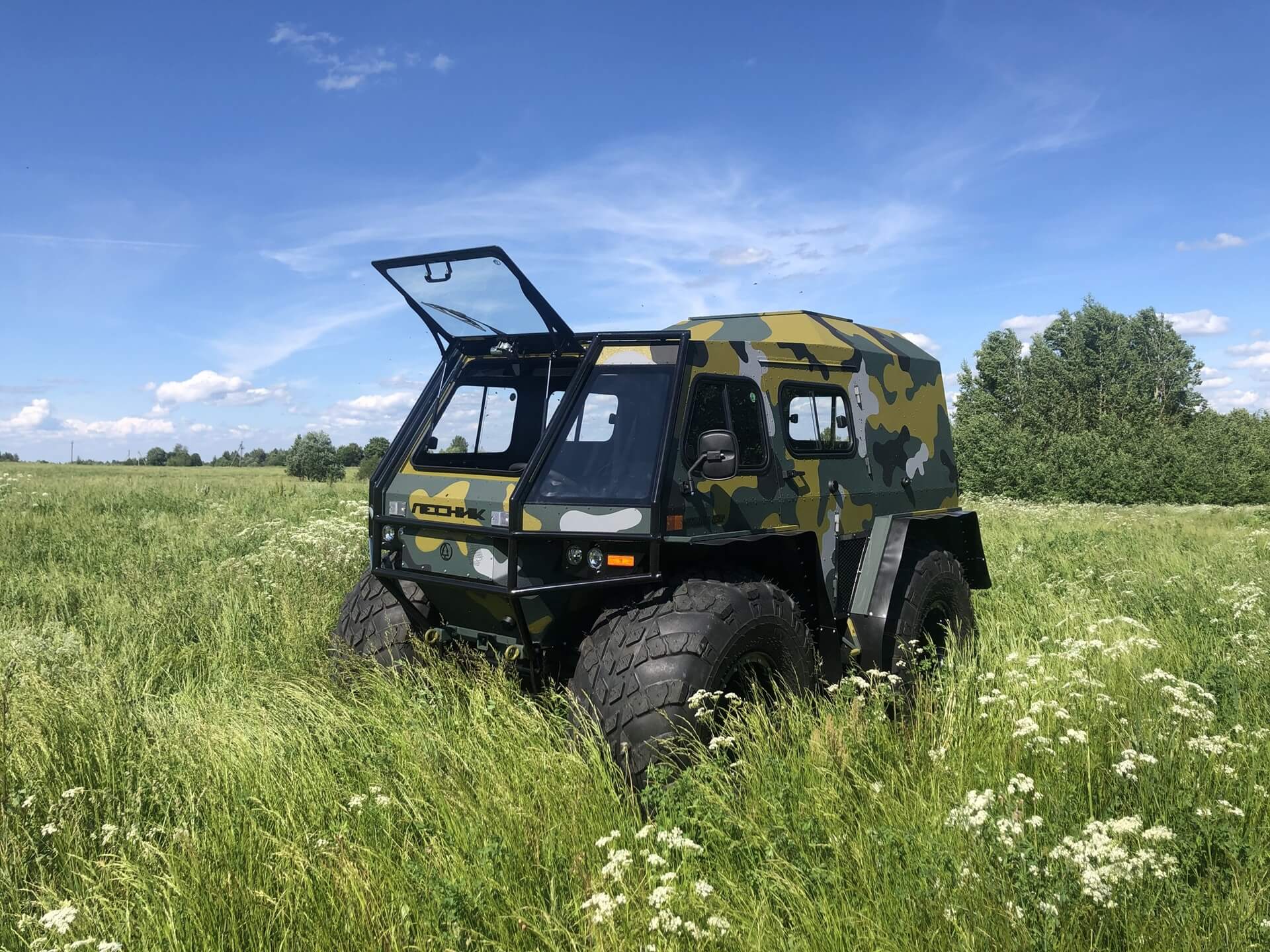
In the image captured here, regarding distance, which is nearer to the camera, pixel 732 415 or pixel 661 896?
pixel 661 896

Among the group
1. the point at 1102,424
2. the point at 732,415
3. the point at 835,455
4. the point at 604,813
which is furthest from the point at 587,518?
the point at 1102,424

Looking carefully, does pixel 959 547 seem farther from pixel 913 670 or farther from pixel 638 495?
pixel 638 495

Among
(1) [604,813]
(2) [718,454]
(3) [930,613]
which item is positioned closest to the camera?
(1) [604,813]

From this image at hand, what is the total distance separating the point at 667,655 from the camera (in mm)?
3795

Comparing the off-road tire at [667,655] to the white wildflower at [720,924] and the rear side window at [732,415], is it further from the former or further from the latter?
the white wildflower at [720,924]

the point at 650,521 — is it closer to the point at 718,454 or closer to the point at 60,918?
the point at 718,454

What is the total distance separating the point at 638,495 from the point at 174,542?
8.81m

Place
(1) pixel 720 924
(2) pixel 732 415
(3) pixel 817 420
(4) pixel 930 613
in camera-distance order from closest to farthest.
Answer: (1) pixel 720 924 < (2) pixel 732 415 < (3) pixel 817 420 < (4) pixel 930 613

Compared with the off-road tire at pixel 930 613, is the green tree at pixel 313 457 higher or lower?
higher

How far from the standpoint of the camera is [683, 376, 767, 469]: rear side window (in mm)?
4367

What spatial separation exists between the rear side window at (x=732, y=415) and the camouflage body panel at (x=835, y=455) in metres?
0.05

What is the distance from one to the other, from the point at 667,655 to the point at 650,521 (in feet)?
2.03

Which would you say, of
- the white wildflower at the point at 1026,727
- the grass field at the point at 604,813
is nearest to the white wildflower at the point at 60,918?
the grass field at the point at 604,813

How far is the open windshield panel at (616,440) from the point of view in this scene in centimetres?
413
